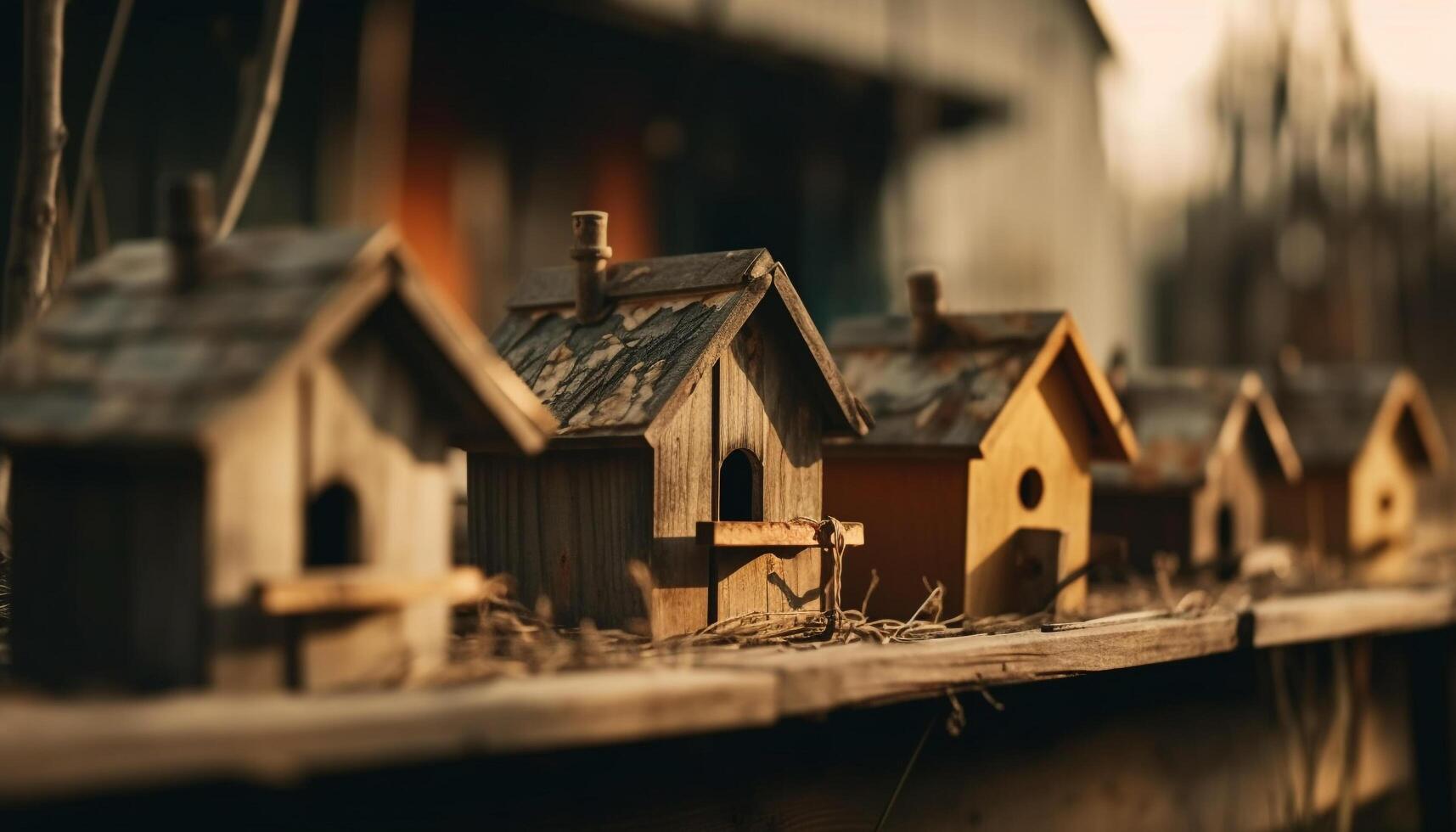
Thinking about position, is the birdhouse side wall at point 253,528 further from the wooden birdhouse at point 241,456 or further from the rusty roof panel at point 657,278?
the rusty roof panel at point 657,278

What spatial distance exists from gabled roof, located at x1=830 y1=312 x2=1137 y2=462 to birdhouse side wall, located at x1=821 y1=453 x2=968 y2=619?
71mm

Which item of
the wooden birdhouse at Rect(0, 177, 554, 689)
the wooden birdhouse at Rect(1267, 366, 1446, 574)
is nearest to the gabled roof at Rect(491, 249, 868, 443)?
the wooden birdhouse at Rect(0, 177, 554, 689)

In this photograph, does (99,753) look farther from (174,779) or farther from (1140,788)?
(1140,788)

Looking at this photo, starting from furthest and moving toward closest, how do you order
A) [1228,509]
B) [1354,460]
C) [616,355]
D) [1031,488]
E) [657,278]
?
[1354,460] < [1228,509] < [1031,488] < [657,278] < [616,355]

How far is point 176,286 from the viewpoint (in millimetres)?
2305

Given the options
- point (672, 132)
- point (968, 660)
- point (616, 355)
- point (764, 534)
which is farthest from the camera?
point (672, 132)

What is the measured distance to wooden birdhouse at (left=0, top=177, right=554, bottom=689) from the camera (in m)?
2.12

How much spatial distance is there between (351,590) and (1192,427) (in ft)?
11.6

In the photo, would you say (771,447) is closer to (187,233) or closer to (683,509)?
(683,509)

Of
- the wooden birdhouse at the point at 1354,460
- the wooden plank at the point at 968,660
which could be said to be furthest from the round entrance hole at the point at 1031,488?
the wooden birdhouse at the point at 1354,460

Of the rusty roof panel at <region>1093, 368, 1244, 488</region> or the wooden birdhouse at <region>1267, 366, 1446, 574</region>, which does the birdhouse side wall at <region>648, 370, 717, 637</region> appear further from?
the wooden birdhouse at <region>1267, 366, 1446, 574</region>

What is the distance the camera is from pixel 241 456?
2127 mm

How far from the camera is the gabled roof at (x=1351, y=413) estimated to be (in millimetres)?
5906

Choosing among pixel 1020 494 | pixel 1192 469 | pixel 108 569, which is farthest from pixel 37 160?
pixel 1192 469
